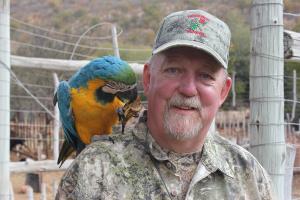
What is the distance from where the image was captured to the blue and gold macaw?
1851 mm

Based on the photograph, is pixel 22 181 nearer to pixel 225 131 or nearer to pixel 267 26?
pixel 225 131

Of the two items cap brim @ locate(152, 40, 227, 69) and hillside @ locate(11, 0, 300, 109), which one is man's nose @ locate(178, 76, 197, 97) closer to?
cap brim @ locate(152, 40, 227, 69)

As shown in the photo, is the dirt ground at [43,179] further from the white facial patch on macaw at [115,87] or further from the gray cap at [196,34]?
the gray cap at [196,34]

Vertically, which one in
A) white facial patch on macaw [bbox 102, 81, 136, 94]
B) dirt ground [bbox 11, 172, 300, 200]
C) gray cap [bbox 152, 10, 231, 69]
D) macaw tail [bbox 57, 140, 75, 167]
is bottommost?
dirt ground [bbox 11, 172, 300, 200]

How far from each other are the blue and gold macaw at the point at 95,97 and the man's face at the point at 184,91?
0.54m

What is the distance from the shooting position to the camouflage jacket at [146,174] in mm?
1284

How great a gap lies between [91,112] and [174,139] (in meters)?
0.72

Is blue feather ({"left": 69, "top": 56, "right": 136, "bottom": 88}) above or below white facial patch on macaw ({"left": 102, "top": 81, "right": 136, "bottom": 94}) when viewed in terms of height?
above

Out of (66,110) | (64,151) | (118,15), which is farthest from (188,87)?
(118,15)

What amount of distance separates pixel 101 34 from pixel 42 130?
50.4ft

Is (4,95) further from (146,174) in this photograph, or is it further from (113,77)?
(146,174)

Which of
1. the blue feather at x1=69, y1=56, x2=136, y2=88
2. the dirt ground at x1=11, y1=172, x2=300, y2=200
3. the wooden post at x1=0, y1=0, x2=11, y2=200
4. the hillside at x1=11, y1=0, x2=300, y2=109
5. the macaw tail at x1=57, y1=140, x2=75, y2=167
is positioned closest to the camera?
the blue feather at x1=69, y1=56, x2=136, y2=88

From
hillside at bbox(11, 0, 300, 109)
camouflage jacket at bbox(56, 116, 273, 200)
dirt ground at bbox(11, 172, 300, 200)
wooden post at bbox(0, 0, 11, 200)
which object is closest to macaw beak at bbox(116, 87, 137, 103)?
camouflage jacket at bbox(56, 116, 273, 200)

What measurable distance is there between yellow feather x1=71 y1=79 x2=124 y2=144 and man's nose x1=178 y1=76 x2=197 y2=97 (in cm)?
69
